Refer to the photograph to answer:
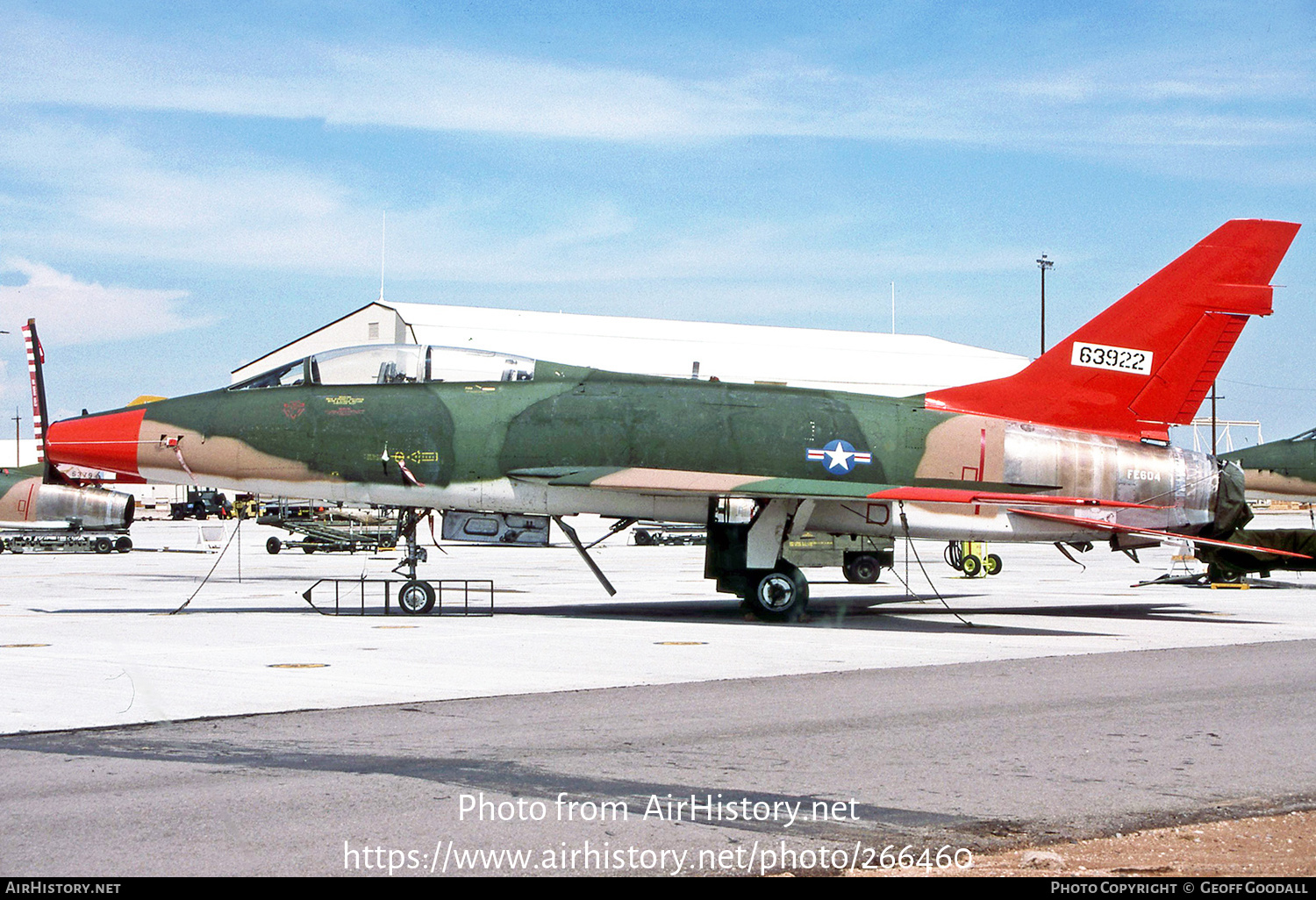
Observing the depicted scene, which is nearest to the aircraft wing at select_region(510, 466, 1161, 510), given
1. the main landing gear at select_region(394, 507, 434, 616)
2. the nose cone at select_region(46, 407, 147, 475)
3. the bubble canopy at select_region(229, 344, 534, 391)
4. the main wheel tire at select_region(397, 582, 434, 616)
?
the bubble canopy at select_region(229, 344, 534, 391)

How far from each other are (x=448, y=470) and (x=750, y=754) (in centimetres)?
1074

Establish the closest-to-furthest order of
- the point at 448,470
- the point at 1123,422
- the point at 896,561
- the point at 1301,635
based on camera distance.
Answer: the point at 1301,635 → the point at 448,470 → the point at 1123,422 → the point at 896,561

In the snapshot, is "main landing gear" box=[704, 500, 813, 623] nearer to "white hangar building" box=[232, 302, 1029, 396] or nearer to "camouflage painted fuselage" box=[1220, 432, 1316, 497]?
"camouflage painted fuselage" box=[1220, 432, 1316, 497]

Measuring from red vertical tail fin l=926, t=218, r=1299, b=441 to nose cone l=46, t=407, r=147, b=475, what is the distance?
40.2 feet

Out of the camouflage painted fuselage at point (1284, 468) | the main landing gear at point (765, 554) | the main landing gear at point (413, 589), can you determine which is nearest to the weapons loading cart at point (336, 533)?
the main landing gear at point (413, 589)

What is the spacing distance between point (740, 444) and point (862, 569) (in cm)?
972

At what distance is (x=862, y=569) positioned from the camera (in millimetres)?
27484

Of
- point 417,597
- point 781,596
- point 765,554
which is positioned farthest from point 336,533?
point 781,596

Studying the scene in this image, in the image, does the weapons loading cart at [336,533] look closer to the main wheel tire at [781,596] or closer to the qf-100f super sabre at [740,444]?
the qf-100f super sabre at [740,444]

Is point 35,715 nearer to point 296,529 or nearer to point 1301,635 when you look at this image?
point 1301,635

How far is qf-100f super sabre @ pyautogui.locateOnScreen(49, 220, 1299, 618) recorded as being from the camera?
60.2 ft

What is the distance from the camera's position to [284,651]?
14.2 m

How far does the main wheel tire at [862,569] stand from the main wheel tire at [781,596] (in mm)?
8472
